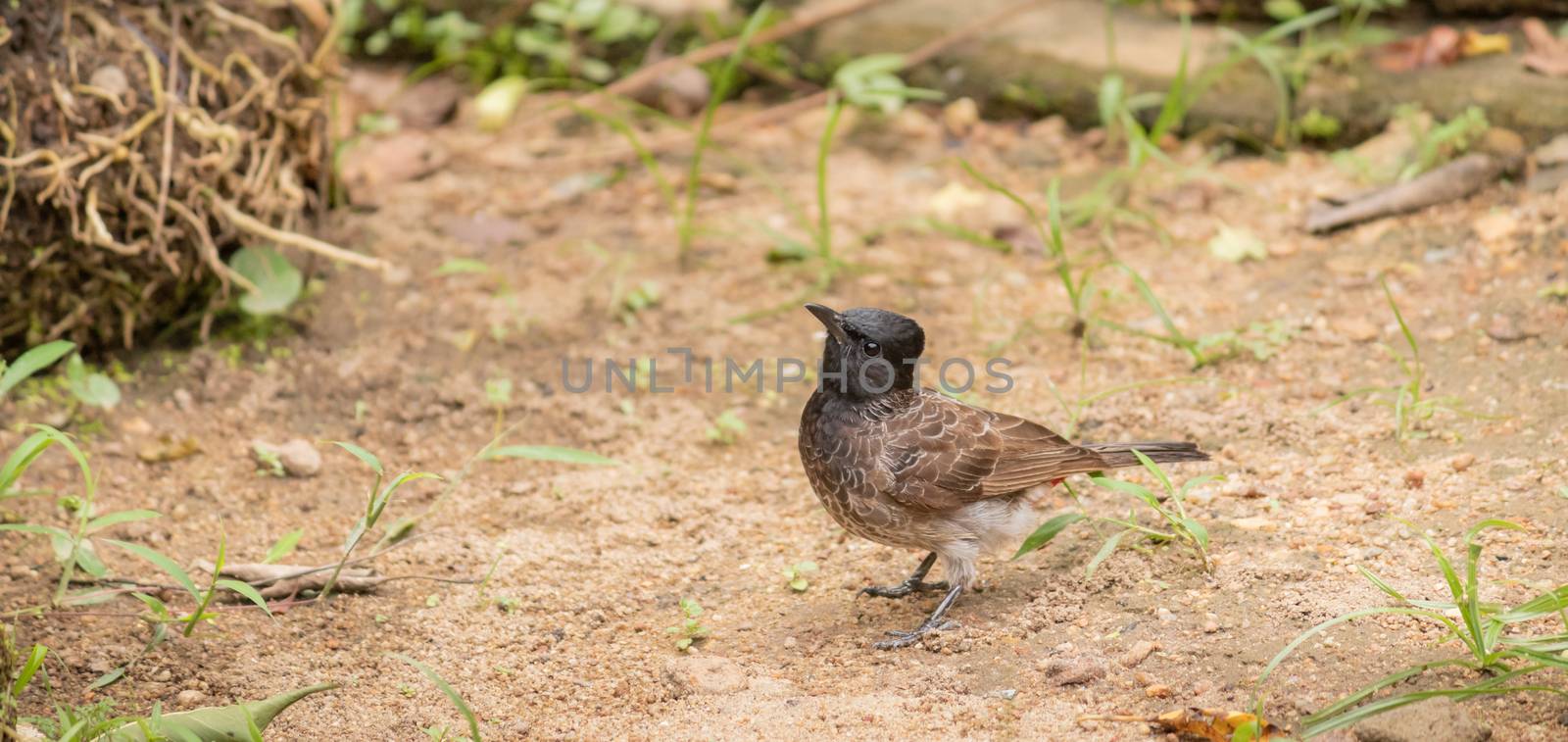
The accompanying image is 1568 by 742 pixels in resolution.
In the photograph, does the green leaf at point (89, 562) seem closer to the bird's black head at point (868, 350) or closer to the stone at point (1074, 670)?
the bird's black head at point (868, 350)

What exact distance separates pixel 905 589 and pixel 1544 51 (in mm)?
4009

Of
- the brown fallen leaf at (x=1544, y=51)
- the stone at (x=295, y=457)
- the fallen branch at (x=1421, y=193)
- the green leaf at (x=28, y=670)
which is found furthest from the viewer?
the brown fallen leaf at (x=1544, y=51)

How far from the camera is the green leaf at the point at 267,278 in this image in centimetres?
524

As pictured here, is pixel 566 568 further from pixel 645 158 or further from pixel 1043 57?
pixel 1043 57

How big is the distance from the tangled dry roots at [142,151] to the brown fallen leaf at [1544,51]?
5.02 meters

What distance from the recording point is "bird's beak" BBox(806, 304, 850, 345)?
3988mm

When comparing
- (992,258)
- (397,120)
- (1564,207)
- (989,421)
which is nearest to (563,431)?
(989,421)

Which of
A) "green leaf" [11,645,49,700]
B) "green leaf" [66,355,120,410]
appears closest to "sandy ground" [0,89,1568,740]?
"green leaf" [66,355,120,410]

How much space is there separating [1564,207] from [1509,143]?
1.96 feet

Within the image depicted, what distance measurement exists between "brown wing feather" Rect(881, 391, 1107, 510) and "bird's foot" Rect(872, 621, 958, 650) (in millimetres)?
321

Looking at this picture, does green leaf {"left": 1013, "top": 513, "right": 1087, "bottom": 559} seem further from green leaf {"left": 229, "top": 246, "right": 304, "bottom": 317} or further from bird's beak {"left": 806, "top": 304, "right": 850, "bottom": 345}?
green leaf {"left": 229, "top": 246, "right": 304, "bottom": 317}

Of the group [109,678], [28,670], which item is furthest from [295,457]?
[28,670]

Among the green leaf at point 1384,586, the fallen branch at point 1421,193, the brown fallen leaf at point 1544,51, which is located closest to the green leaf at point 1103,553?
the green leaf at point 1384,586

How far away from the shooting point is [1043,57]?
6.81 metres
